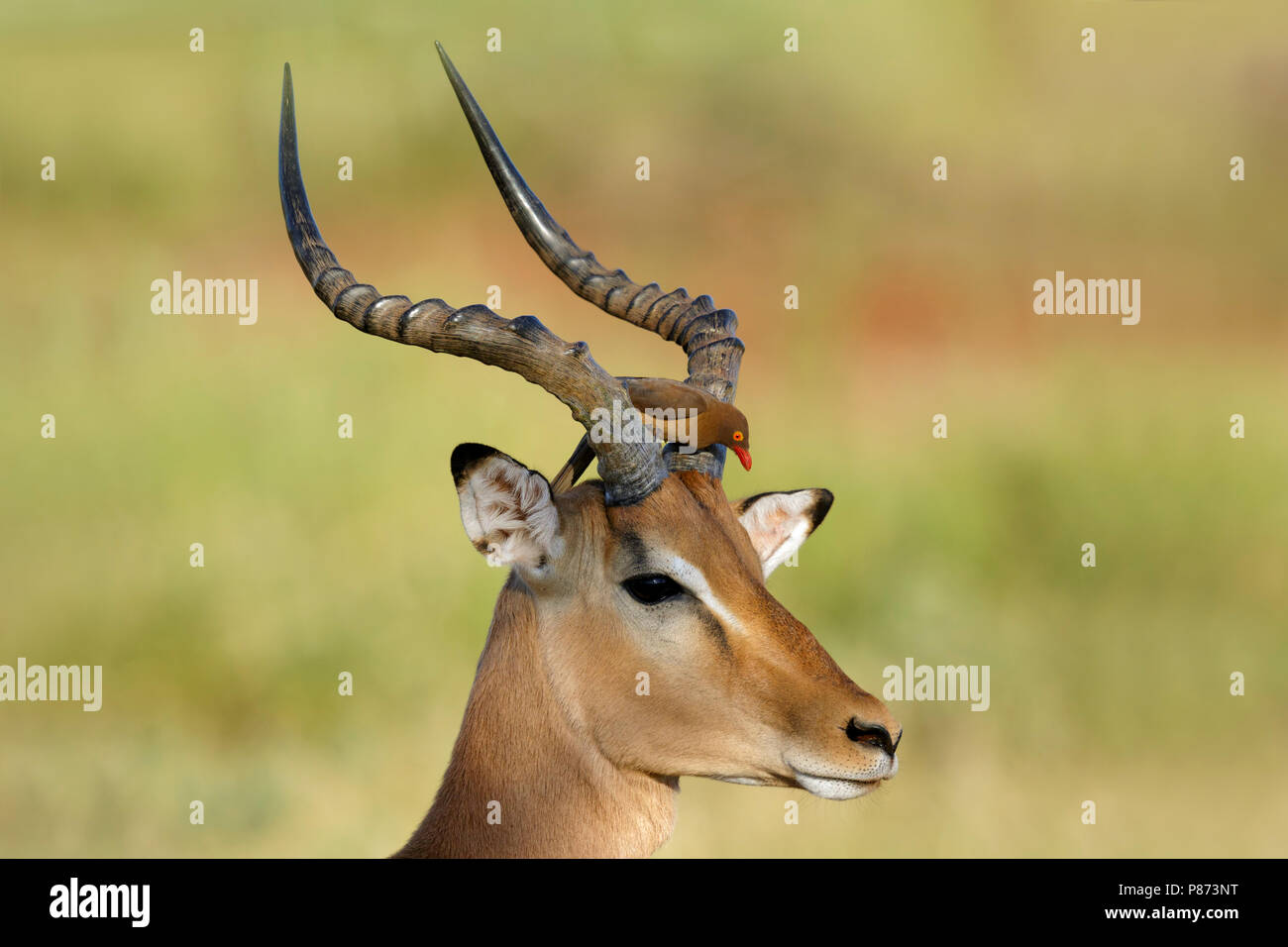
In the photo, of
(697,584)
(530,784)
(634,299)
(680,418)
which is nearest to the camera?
(697,584)

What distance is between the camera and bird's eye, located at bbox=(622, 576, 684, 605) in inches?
225

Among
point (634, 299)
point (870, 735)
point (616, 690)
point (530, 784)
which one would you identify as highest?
point (634, 299)

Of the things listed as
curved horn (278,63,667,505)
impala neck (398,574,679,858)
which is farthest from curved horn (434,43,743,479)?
impala neck (398,574,679,858)

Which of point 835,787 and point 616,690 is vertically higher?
point 616,690

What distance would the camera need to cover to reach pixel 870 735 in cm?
526

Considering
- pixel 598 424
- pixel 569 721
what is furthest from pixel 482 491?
pixel 569 721

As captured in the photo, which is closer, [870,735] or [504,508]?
[870,735]

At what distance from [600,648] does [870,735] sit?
117cm

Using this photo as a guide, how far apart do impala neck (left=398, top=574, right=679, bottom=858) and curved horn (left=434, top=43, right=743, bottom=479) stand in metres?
1.58

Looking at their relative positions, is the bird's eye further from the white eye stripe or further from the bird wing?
the bird wing

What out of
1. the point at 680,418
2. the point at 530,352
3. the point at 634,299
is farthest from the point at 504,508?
the point at 634,299

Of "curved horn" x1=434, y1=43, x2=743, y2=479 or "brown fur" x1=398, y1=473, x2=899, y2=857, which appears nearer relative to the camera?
"brown fur" x1=398, y1=473, x2=899, y2=857

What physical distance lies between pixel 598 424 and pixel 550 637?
2.99ft

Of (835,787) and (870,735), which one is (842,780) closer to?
(835,787)
